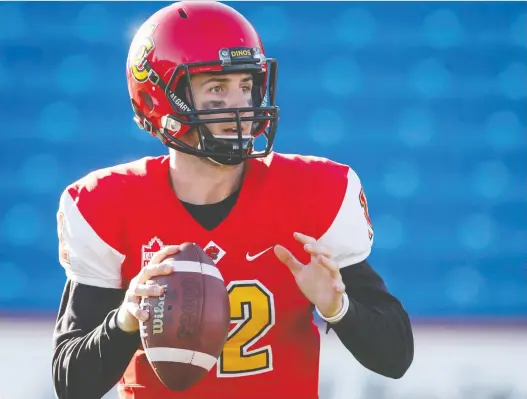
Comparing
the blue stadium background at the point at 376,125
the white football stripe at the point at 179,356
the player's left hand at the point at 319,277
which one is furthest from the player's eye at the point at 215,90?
the blue stadium background at the point at 376,125

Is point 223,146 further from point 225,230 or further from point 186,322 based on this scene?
point 186,322

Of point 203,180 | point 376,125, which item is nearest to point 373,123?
point 376,125

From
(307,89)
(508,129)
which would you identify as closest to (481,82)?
(508,129)

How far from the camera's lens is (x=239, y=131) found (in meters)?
2.42

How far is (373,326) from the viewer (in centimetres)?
239

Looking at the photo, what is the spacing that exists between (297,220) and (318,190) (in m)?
0.09

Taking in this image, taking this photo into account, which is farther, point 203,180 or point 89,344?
point 203,180

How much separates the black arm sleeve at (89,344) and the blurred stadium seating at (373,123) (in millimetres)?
2691

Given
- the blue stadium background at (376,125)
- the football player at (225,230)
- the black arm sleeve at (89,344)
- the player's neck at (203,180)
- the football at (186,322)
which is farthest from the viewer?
the blue stadium background at (376,125)

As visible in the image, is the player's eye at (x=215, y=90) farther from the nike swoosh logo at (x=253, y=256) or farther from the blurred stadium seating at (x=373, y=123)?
the blurred stadium seating at (x=373, y=123)

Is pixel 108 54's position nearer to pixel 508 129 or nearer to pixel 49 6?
pixel 49 6

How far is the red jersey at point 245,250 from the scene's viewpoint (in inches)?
97.3

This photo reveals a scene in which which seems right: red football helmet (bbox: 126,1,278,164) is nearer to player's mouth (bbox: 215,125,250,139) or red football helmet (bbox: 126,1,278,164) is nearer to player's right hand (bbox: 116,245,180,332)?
player's mouth (bbox: 215,125,250,139)

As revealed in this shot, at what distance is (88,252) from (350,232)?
0.60 meters
